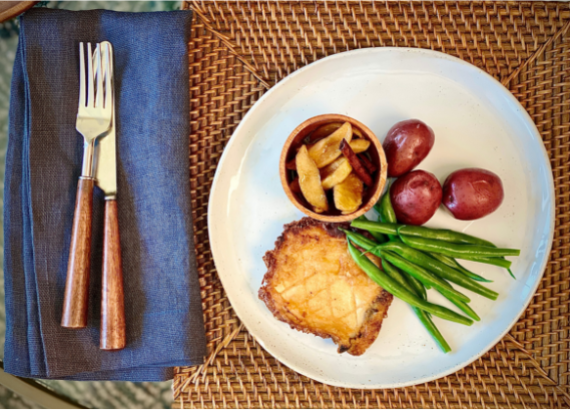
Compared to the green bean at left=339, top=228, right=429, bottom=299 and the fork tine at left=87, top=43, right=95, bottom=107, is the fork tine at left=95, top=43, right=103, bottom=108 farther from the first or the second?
the green bean at left=339, top=228, right=429, bottom=299

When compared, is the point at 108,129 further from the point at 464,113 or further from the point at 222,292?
the point at 464,113

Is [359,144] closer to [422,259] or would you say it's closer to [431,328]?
[422,259]

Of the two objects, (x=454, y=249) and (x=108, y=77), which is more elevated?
(x=108, y=77)

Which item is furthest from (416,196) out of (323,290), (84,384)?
(84,384)

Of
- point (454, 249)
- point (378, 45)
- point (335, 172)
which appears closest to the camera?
point (335, 172)

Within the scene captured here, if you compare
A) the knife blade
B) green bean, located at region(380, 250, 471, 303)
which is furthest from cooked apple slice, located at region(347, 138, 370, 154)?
the knife blade

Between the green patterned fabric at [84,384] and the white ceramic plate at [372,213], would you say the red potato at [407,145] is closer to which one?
the white ceramic plate at [372,213]

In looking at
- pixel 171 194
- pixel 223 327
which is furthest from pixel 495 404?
pixel 171 194
